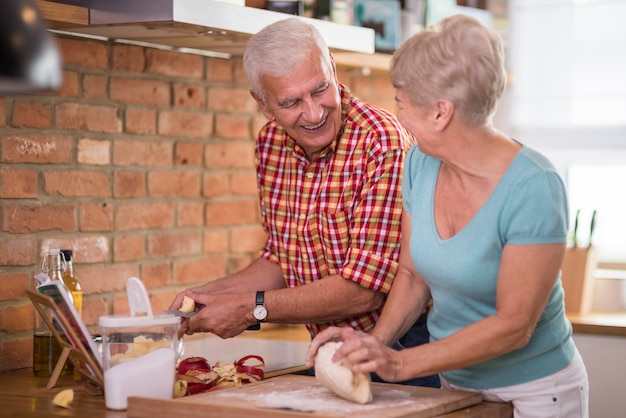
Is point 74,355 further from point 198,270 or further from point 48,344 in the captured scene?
point 198,270

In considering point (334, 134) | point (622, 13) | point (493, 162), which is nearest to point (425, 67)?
point (493, 162)

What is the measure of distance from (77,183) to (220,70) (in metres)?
0.62

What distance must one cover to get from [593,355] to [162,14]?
5.73 feet

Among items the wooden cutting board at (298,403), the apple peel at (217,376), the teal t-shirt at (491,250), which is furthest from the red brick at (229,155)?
the wooden cutting board at (298,403)

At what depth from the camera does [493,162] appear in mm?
1761

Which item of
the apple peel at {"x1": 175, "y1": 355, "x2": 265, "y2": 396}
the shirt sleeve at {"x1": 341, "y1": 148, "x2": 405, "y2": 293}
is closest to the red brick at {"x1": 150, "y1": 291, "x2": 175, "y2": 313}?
the apple peel at {"x1": 175, "y1": 355, "x2": 265, "y2": 396}

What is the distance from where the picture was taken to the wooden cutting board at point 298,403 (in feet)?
Answer: 5.36

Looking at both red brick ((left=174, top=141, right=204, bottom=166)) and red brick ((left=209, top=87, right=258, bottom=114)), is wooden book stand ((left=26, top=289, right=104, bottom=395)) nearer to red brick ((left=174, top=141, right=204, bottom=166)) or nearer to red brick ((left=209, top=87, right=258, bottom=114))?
red brick ((left=174, top=141, right=204, bottom=166))

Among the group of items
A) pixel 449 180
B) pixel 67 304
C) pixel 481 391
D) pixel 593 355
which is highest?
pixel 449 180

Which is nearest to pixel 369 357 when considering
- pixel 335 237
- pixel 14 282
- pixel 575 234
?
pixel 335 237

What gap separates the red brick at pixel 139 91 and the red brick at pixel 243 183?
344 millimetres

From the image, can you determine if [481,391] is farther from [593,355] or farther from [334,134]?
[593,355]

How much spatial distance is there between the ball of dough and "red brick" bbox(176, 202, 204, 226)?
1.17 metres

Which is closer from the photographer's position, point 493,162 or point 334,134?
point 493,162
